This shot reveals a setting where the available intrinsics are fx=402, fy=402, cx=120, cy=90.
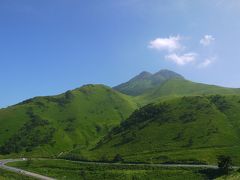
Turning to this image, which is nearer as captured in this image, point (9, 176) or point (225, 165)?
point (225, 165)

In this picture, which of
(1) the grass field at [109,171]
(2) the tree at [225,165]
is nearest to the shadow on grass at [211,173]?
(1) the grass field at [109,171]

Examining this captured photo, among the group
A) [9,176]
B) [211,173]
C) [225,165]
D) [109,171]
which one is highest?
[9,176]

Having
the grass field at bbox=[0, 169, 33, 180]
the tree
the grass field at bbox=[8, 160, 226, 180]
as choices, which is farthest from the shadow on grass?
the grass field at bbox=[0, 169, 33, 180]

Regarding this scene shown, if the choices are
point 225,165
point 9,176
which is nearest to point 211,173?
point 225,165

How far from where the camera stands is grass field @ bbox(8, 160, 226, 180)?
133875 millimetres

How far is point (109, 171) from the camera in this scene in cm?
14938

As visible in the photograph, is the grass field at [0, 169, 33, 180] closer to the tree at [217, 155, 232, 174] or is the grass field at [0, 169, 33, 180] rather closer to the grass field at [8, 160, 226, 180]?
the grass field at [8, 160, 226, 180]

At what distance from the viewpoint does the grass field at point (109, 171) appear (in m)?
134

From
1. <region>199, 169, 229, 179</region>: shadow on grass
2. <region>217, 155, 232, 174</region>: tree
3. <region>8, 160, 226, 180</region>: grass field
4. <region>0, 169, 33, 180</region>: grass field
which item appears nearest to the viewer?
<region>199, 169, 229, 179</region>: shadow on grass

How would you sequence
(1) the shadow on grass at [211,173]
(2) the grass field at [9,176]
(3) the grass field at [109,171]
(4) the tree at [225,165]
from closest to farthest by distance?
(1) the shadow on grass at [211,173]
(4) the tree at [225,165]
(3) the grass field at [109,171]
(2) the grass field at [9,176]

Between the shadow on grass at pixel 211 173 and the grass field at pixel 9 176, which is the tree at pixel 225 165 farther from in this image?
the grass field at pixel 9 176

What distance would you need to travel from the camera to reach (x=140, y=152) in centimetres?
18888

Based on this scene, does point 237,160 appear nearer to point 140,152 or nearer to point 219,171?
point 219,171

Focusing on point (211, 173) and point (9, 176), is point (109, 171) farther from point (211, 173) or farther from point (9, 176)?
point (211, 173)
